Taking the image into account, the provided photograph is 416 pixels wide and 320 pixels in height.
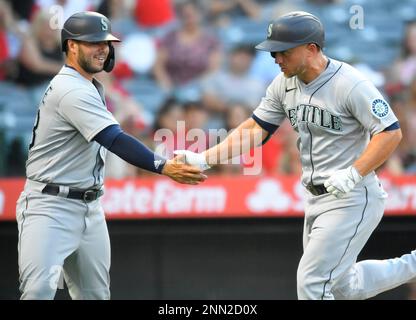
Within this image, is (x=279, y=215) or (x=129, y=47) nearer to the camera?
(x=279, y=215)

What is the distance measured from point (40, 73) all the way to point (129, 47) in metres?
0.90

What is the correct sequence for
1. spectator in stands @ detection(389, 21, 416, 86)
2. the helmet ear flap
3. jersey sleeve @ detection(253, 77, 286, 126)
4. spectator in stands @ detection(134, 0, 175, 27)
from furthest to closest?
spectator in stands @ detection(134, 0, 175, 27) → spectator in stands @ detection(389, 21, 416, 86) → jersey sleeve @ detection(253, 77, 286, 126) → the helmet ear flap

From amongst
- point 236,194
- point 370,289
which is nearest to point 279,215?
point 236,194

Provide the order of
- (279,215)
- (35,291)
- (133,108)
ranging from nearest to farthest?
(35,291) < (279,215) < (133,108)

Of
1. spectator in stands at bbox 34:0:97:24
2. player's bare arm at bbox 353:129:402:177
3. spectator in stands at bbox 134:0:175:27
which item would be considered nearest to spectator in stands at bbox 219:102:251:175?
spectator in stands at bbox 134:0:175:27

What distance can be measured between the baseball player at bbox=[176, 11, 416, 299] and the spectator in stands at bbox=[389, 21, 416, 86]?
127 inches

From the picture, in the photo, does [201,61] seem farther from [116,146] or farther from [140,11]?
[116,146]

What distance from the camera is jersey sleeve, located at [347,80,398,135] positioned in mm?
4605

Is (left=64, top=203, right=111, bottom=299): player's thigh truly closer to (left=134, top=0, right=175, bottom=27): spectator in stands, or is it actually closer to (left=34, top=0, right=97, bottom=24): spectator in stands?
(left=34, top=0, right=97, bottom=24): spectator in stands

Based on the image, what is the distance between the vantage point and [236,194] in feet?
24.0

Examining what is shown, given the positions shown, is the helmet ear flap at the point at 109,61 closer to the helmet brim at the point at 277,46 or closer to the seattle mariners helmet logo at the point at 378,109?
the helmet brim at the point at 277,46

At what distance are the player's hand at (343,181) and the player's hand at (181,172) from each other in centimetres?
77

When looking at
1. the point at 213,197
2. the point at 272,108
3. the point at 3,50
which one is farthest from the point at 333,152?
the point at 3,50

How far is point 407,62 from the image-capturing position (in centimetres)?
816
